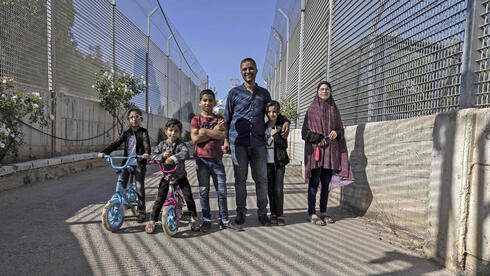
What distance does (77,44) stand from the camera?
278 inches

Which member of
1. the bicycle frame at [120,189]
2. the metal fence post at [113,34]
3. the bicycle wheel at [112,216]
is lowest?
the bicycle wheel at [112,216]

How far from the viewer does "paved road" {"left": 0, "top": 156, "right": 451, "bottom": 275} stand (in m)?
2.17

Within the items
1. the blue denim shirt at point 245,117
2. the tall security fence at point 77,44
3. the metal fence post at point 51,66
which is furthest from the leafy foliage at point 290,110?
the metal fence post at point 51,66

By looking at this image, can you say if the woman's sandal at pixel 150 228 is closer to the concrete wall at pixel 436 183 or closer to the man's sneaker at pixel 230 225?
the man's sneaker at pixel 230 225

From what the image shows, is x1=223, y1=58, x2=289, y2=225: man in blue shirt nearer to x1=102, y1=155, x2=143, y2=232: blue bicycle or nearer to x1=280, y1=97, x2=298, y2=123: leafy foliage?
x1=102, y1=155, x2=143, y2=232: blue bicycle

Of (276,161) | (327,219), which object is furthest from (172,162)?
(327,219)

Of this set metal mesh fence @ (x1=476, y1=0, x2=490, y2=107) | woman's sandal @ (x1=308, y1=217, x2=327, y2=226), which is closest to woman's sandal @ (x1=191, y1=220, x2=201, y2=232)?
woman's sandal @ (x1=308, y1=217, x2=327, y2=226)

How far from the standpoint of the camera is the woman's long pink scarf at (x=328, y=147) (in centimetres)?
343

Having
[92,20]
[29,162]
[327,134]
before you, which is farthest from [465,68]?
[92,20]

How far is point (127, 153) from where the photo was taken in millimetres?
3473

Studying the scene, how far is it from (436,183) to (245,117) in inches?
77.0

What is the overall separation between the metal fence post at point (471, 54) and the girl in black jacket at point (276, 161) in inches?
69.8

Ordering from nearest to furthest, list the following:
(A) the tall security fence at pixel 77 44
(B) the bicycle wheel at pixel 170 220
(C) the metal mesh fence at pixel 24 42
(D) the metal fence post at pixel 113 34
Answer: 1. (B) the bicycle wheel at pixel 170 220
2. (C) the metal mesh fence at pixel 24 42
3. (A) the tall security fence at pixel 77 44
4. (D) the metal fence post at pixel 113 34

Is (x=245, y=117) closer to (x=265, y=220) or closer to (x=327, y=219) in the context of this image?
(x=265, y=220)
